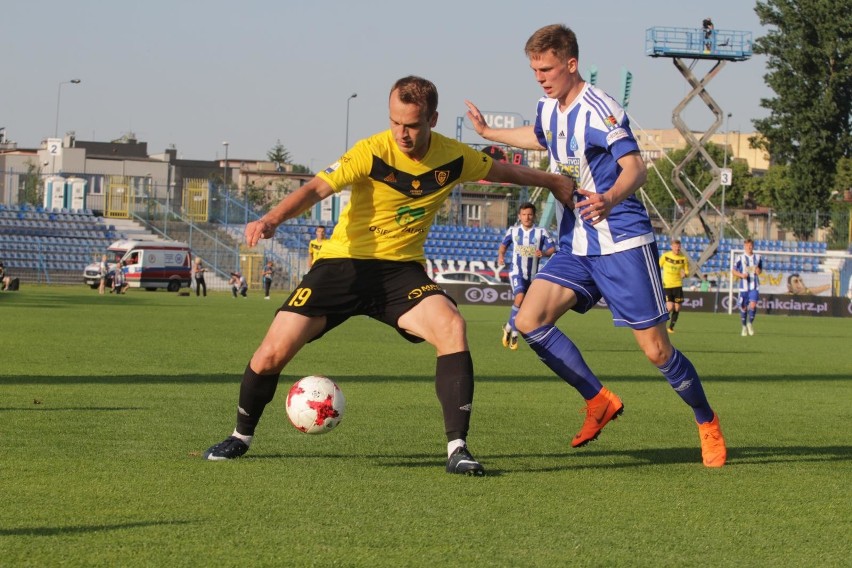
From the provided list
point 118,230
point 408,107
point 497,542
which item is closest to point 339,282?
point 408,107

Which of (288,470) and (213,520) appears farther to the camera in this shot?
(288,470)

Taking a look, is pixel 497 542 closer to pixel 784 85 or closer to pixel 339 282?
pixel 339 282

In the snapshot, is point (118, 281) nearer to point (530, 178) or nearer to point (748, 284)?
point (748, 284)

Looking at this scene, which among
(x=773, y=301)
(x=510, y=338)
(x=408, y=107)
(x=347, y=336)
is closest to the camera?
(x=408, y=107)

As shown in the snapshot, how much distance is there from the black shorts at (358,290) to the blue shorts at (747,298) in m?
20.6

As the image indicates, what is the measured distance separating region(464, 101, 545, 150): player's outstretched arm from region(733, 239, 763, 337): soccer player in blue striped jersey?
1863 cm

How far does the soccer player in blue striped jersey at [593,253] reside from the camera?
6.70 metres

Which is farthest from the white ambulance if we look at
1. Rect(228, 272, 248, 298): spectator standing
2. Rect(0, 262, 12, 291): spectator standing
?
Rect(0, 262, 12, 291): spectator standing

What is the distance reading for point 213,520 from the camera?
4.63 metres

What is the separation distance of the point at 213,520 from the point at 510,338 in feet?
43.2

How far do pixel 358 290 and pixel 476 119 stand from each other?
1913mm

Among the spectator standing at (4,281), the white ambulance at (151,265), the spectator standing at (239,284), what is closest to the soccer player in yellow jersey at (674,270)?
the spectator standing at (239,284)

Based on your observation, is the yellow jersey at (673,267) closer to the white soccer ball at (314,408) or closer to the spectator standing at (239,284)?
the white soccer ball at (314,408)

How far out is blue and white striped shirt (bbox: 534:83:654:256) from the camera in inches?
262
